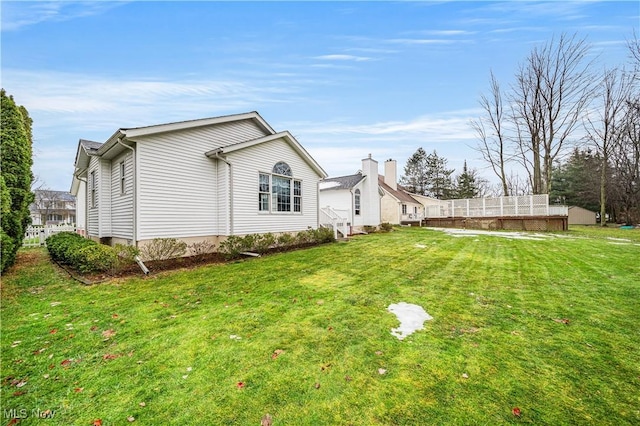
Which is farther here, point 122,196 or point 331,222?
point 331,222

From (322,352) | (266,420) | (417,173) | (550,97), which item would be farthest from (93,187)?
(417,173)

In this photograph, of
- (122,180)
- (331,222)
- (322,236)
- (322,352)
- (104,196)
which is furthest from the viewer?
(331,222)

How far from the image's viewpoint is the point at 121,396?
105 inches

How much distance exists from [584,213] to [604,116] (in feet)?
53.4

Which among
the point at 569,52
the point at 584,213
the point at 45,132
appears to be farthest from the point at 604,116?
the point at 45,132

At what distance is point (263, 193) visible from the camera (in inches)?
455

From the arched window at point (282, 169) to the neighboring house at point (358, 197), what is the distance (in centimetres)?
744

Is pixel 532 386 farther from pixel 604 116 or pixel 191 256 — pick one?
pixel 604 116

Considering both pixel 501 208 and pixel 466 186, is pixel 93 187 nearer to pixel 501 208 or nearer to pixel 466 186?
pixel 501 208

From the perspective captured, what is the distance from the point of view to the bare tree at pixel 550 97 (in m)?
23.3

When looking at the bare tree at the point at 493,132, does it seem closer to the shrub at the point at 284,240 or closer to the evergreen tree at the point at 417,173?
the evergreen tree at the point at 417,173

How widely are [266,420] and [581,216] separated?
4890 cm

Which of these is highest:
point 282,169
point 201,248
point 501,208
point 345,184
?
point 345,184

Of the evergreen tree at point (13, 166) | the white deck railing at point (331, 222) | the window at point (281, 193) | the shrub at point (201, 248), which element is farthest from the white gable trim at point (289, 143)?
the evergreen tree at point (13, 166)
